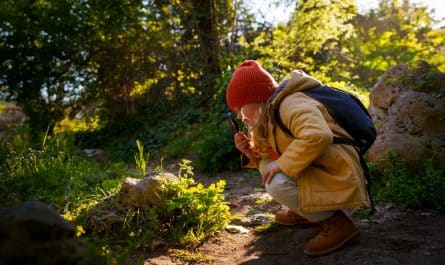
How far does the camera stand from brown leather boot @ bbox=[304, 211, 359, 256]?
2.76 metres

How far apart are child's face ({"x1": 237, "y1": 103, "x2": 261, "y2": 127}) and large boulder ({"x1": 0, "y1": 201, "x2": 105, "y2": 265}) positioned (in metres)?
1.54

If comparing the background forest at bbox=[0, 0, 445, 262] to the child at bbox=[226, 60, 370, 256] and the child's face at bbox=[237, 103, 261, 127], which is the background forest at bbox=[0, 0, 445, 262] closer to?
the child's face at bbox=[237, 103, 261, 127]

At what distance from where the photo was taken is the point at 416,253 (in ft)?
8.72

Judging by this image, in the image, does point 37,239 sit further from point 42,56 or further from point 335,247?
point 42,56

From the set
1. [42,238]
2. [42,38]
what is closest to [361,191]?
[42,238]

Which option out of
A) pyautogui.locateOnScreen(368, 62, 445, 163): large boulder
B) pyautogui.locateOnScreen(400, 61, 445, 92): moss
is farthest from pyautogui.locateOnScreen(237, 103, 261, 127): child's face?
pyautogui.locateOnScreen(400, 61, 445, 92): moss

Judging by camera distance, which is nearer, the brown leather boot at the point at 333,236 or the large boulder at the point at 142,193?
the brown leather boot at the point at 333,236

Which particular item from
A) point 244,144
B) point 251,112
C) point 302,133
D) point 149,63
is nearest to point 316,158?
point 302,133

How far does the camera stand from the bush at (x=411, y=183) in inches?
135

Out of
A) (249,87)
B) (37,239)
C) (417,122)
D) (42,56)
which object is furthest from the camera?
(42,56)

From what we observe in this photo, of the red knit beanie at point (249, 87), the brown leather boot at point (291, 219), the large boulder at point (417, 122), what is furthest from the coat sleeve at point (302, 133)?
the large boulder at point (417, 122)

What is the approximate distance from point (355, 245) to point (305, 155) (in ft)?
2.62

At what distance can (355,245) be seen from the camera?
2816 mm

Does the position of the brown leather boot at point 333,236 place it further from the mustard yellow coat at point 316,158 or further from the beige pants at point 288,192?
the mustard yellow coat at point 316,158
